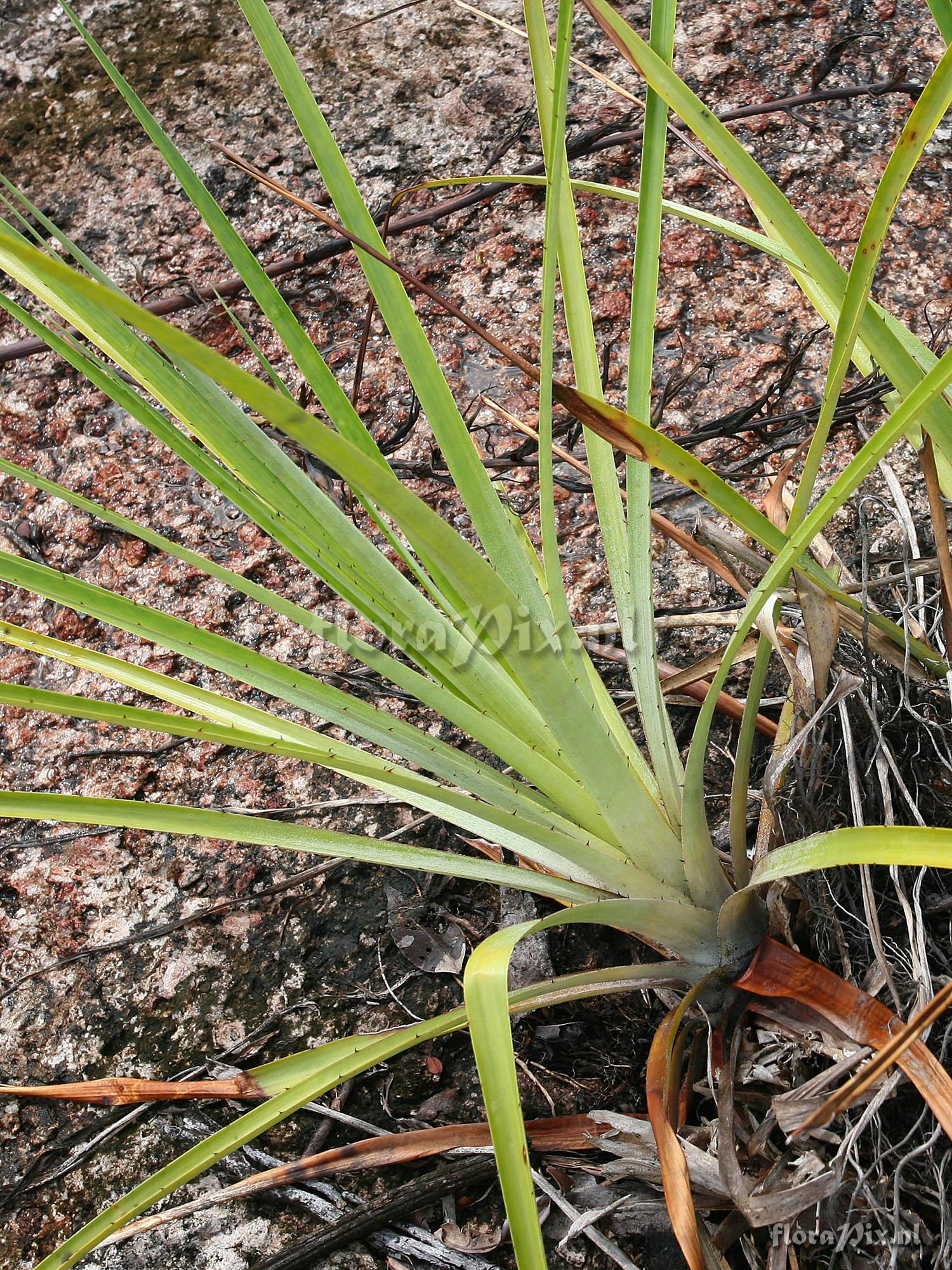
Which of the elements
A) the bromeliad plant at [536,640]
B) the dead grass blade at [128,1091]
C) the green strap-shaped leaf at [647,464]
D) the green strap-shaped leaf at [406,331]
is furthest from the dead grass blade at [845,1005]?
the dead grass blade at [128,1091]

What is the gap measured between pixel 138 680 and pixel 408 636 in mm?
220

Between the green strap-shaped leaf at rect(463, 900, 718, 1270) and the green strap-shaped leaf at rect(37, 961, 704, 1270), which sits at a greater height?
the green strap-shaped leaf at rect(463, 900, 718, 1270)

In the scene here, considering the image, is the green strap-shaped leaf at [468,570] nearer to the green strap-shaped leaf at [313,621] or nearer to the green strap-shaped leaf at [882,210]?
the green strap-shaped leaf at [313,621]

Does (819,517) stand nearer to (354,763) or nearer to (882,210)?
(882,210)

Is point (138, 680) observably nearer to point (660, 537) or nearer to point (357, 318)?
point (660, 537)

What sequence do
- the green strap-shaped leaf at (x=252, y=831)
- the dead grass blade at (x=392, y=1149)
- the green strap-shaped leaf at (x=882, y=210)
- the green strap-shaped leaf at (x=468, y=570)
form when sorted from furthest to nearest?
the dead grass blade at (x=392, y=1149) < the green strap-shaped leaf at (x=252, y=831) < the green strap-shaped leaf at (x=882, y=210) < the green strap-shaped leaf at (x=468, y=570)

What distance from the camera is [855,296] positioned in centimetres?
44

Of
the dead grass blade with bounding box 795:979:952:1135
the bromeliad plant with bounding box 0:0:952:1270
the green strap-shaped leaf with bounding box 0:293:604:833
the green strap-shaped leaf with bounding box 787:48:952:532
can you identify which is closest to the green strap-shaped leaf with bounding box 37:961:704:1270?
the bromeliad plant with bounding box 0:0:952:1270

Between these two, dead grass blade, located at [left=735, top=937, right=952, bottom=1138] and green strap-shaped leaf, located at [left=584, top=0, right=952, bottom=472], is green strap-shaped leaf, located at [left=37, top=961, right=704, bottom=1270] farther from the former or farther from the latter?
green strap-shaped leaf, located at [left=584, top=0, right=952, bottom=472]

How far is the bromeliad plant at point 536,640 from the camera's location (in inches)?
18.2

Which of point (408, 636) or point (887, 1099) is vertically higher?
point (408, 636)

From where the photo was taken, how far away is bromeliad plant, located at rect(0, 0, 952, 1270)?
462 millimetres

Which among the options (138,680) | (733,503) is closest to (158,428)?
(138,680)

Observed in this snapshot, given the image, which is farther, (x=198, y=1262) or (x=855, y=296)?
(x=198, y=1262)
